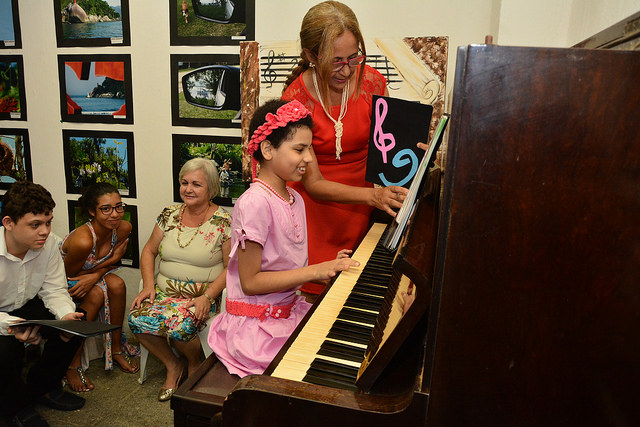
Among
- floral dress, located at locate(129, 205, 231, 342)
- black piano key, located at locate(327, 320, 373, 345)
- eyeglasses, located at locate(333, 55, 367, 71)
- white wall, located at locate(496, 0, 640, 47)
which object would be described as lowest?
floral dress, located at locate(129, 205, 231, 342)

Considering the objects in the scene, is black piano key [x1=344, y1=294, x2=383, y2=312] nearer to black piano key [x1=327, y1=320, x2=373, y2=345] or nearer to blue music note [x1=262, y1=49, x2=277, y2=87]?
black piano key [x1=327, y1=320, x2=373, y2=345]

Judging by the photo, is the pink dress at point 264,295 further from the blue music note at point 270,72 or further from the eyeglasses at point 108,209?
the eyeglasses at point 108,209

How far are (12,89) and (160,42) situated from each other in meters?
1.33

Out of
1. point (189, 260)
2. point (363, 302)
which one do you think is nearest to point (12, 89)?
point (189, 260)

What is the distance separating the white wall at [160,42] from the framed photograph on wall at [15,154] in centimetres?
6

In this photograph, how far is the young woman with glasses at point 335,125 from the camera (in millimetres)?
1776

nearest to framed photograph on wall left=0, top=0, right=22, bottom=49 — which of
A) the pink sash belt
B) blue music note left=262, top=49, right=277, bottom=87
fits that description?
blue music note left=262, top=49, right=277, bottom=87

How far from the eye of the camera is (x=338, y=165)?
212 cm

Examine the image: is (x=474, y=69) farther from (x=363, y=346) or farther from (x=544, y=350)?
(x=363, y=346)

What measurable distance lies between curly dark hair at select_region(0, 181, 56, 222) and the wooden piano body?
2180 millimetres

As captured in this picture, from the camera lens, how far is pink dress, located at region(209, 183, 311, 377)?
1.60 metres

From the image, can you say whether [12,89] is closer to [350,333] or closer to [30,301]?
[30,301]

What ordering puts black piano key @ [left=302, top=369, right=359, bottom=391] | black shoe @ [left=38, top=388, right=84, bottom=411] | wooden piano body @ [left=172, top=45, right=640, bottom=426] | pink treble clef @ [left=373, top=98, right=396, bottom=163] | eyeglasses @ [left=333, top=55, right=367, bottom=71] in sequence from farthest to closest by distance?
1. black shoe @ [left=38, top=388, right=84, bottom=411]
2. eyeglasses @ [left=333, top=55, right=367, bottom=71]
3. pink treble clef @ [left=373, top=98, right=396, bottom=163]
4. black piano key @ [left=302, top=369, right=359, bottom=391]
5. wooden piano body @ [left=172, top=45, right=640, bottom=426]

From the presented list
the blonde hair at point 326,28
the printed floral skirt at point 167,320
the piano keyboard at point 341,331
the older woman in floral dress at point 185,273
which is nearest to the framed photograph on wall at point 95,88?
the older woman in floral dress at point 185,273
